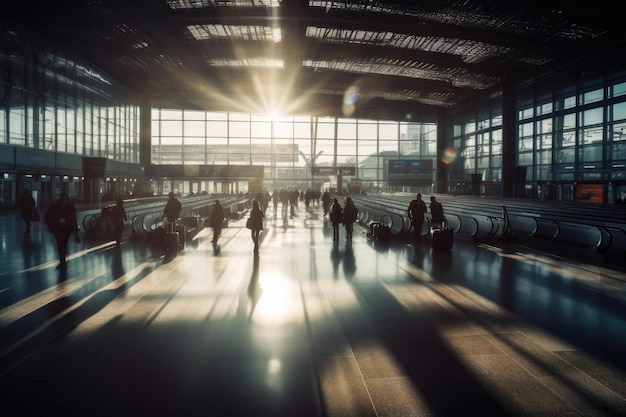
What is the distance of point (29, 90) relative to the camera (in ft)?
85.6

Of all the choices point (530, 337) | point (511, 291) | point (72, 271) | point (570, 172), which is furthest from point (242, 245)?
point (570, 172)

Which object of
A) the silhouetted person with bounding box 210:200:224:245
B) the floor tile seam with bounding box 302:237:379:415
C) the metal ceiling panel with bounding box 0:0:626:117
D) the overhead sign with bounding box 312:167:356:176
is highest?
the metal ceiling panel with bounding box 0:0:626:117

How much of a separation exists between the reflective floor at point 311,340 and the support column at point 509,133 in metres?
25.2

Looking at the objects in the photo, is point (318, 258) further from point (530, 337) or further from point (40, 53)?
point (40, 53)

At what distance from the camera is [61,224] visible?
8758mm

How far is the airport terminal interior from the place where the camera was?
362 centimetres

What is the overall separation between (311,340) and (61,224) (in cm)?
663

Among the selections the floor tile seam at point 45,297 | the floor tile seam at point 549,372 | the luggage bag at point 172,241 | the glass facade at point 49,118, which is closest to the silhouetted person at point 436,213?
the luggage bag at point 172,241

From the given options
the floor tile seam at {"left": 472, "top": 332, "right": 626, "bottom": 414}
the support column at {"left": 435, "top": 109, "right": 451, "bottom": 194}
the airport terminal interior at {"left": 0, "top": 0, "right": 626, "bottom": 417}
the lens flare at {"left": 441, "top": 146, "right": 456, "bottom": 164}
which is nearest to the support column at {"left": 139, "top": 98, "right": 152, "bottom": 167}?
the airport terminal interior at {"left": 0, "top": 0, "right": 626, "bottom": 417}

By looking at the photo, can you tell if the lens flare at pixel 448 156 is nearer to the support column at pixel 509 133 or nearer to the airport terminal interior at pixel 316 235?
the airport terminal interior at pixel 316 235

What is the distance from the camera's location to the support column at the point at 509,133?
31781 mm

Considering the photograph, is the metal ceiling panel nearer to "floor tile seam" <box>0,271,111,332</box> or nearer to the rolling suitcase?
the rolling suitcase

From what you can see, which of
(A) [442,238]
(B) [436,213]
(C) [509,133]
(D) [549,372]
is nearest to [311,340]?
(D) [549,372]

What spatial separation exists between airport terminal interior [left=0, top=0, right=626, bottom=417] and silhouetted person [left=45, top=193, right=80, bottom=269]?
0.74ft
